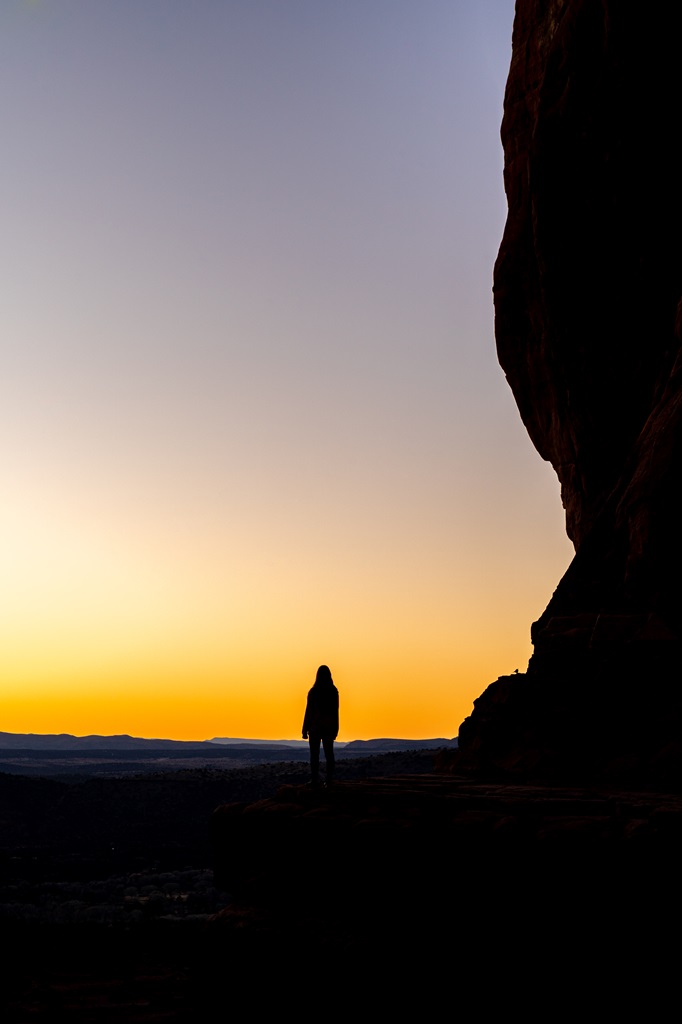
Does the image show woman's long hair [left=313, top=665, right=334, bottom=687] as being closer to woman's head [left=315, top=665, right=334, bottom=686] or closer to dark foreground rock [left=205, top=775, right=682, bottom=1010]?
woman's head [left=315, top=665, right=334, bottom=686]

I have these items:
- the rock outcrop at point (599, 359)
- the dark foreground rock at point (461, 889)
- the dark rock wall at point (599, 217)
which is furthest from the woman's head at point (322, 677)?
the dark rock wall at point (599, 217)

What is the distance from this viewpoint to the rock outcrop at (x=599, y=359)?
620 inches

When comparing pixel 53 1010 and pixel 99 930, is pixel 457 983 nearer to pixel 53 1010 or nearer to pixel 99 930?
pixel 53 1010

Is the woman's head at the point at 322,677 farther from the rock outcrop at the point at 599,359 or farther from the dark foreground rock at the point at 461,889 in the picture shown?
the rock outcrop at the point at 599,359

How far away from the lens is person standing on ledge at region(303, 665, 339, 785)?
42.4ft

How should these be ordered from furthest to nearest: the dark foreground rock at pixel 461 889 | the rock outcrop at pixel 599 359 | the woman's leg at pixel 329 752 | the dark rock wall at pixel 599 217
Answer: the dark rock wall at pixel 599 217 < the rock outcrop at pixel 599 359 < the woman's leg at pixel 329 752 < the dark foreground rock at pixel 461 889

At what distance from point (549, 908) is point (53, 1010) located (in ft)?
25.9

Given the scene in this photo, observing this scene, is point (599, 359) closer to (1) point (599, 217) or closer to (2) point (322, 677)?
(1) point (599, 217)

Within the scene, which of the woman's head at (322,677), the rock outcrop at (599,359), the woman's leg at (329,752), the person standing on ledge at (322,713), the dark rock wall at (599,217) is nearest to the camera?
the woman's leg at (329,752)

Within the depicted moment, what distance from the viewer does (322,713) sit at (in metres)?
13.0

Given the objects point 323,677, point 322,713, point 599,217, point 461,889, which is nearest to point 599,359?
point 599,217

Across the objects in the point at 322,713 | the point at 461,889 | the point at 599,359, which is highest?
the point at 599,359

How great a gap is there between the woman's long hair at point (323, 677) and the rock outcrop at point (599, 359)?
4.89 meters

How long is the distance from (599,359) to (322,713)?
47.9ft
